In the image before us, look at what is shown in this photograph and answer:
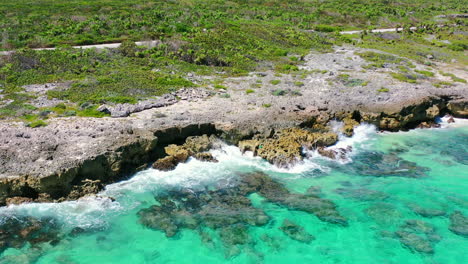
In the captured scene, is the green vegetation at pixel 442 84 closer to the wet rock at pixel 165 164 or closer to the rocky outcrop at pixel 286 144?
the rocky outcrop at pixel 286 144

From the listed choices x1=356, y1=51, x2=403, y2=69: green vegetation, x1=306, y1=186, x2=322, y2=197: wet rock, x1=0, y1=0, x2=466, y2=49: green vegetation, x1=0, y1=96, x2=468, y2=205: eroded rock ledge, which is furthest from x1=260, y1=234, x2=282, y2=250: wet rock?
x1=0, y1=0, x2=466, y2=49: green vegetation

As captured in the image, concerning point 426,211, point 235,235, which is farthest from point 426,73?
point 235,235

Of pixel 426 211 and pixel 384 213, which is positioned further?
pixel 426 211

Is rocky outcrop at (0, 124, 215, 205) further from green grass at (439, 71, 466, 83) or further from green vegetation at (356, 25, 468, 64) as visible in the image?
green vegetation at (356, 25, 468, 64)

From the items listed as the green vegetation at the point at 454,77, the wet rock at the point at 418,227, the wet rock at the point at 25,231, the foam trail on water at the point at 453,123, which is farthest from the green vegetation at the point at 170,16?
the wet rock at the point at 418,227

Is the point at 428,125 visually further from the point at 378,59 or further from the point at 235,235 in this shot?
the point at 235,235

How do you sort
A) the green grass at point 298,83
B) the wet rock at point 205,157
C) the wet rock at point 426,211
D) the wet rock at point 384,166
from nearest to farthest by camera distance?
the wet rock at point 426,211 < the wet rock at point 384,166 < the wet rock at point 205,157 < the green grass at point 298,83

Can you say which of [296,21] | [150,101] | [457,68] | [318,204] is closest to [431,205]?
[318,204]

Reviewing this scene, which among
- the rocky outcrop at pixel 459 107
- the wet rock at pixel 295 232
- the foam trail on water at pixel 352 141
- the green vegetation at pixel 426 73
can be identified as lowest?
the wet rock at pixel 295 232
